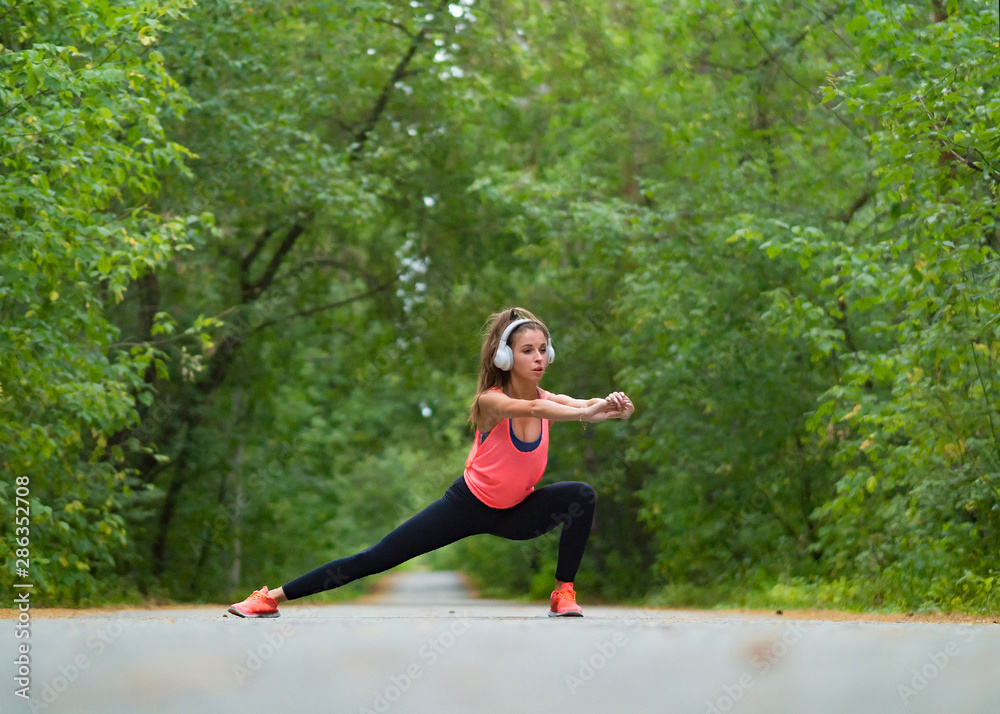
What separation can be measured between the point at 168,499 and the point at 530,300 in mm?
7472

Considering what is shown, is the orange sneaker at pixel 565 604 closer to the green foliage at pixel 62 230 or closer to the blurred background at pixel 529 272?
the blurred background at pixel 529 272

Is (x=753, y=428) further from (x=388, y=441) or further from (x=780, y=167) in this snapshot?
(x=388, y=441)

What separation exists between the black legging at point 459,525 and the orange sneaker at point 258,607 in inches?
4.8

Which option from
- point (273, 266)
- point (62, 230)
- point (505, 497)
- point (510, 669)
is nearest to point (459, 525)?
point (505, 497)

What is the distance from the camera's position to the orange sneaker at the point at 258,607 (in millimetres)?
4344

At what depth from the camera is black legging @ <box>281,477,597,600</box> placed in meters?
4.64

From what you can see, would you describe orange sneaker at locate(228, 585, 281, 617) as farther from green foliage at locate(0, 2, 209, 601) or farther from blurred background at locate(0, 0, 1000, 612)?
blurred background at locate(0, 0, 1000, 612)

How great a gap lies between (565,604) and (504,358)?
1.23m

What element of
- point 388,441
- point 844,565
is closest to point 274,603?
point 844,565

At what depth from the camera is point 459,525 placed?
15.6ft

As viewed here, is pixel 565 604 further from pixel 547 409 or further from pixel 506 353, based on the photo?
pixel 506 353

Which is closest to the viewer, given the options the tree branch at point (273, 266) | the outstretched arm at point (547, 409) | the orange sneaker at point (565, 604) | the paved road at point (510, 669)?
the paved road at point (510, 669)

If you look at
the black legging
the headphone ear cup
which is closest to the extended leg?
the black legging

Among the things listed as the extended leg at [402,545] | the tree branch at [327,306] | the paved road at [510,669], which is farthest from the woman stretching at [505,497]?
the tree branch at [327,306]
